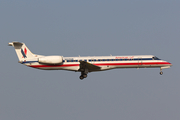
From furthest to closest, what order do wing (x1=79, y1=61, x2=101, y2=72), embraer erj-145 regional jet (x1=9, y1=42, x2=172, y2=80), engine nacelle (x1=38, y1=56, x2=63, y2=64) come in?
embraer erj-145 regional jet (x1=9, y1=42, x2=172, y2=80) → engine nacelle (x1=38, y1=56, x2=63, y2=64) → wing (x1=79, y1=61, x2=101, y2=72)

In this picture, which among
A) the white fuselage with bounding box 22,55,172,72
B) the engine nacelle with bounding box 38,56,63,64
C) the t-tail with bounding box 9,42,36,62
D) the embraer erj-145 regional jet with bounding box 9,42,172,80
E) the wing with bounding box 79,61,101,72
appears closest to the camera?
the wing with bounding box 79,61,101,72

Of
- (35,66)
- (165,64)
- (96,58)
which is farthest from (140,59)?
(35,66)

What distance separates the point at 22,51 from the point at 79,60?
774 centimetres

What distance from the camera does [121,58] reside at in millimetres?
32344

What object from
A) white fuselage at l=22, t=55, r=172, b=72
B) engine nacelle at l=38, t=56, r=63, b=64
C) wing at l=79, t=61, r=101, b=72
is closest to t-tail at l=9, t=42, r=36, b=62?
white fuselage at l=22, t=55, r=172, b=72

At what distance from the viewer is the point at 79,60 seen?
32.0 meters

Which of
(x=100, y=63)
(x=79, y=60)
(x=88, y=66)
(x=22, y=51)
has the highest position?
(x=22, y=51)

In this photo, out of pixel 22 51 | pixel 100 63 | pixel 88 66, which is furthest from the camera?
pixel 22 51

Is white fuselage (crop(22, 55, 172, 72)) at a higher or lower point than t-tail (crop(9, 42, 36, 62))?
lower

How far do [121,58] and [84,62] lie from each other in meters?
5.55

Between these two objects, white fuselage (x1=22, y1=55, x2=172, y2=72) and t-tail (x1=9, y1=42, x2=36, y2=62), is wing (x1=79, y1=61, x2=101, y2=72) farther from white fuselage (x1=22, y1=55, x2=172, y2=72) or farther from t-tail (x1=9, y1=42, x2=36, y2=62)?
t-tail (x1=9, y1=42, x2=36, y2=62)

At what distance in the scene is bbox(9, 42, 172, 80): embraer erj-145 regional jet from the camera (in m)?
31.4

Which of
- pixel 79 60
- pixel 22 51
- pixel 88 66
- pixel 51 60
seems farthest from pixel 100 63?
pixel 22 51

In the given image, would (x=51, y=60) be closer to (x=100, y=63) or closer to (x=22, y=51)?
(x=22, y=51)
